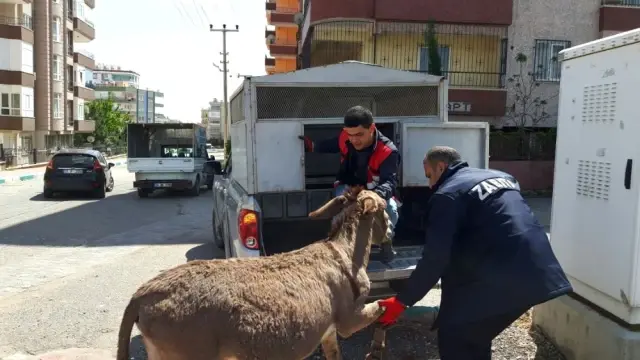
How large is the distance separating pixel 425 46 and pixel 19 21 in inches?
1262

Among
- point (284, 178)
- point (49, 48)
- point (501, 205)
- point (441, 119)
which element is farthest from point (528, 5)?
point (49, 48)

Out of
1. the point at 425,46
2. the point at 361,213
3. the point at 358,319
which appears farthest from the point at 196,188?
the point at 358,319

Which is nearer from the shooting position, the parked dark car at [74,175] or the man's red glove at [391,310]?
the man's red glove at [391,310]

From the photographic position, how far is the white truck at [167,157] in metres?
17.5

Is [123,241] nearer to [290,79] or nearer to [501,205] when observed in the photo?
[290,79]

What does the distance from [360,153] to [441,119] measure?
5.18 feet

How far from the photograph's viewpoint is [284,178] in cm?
559

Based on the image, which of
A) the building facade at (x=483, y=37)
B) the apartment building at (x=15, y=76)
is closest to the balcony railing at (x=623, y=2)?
the building facade at (x=483, y=37)

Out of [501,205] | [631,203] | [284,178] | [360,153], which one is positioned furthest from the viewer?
[284,178]

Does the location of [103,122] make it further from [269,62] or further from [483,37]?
[483,37]

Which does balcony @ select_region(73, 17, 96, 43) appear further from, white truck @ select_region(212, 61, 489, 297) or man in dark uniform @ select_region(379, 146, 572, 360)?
man in dark uniform @ select_region(379, 146, 572, 360)

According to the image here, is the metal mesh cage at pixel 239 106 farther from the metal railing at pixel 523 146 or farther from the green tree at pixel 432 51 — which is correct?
the metal railing at pixel 523 146

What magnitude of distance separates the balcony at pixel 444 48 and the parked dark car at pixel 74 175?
9322 millimetres

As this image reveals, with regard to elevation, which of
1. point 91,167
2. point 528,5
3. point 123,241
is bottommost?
point 123,241
